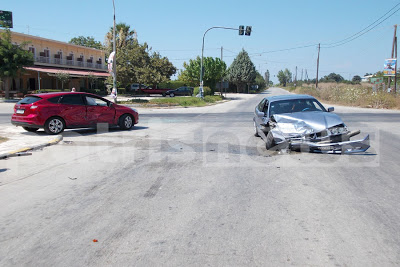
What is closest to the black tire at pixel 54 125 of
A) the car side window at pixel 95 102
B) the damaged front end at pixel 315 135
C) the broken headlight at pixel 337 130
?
the car side window at pixel 95 102

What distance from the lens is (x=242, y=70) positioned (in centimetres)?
8400

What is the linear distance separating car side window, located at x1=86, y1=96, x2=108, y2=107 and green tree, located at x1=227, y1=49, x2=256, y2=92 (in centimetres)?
7231

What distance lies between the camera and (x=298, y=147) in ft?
28.6

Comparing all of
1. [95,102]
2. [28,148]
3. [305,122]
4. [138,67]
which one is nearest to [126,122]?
[95,102]

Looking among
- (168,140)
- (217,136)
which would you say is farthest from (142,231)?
(217,136)

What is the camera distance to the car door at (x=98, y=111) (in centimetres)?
1318

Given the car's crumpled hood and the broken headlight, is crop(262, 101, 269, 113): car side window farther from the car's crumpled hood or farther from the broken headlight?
the broken headlight

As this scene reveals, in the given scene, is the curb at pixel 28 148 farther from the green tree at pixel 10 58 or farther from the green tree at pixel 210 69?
the green tree at pixel 210 69

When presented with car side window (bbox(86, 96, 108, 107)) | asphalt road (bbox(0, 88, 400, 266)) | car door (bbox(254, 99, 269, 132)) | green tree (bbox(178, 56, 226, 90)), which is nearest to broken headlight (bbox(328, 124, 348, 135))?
asphalt road (bbox(0, 88, 400, 266))

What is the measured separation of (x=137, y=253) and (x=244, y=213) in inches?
67.5

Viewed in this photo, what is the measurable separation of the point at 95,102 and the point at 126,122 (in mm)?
1547

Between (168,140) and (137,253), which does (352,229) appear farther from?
(168,140)

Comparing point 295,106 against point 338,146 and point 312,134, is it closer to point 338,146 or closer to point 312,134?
point 312,134

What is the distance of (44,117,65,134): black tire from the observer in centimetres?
1220
